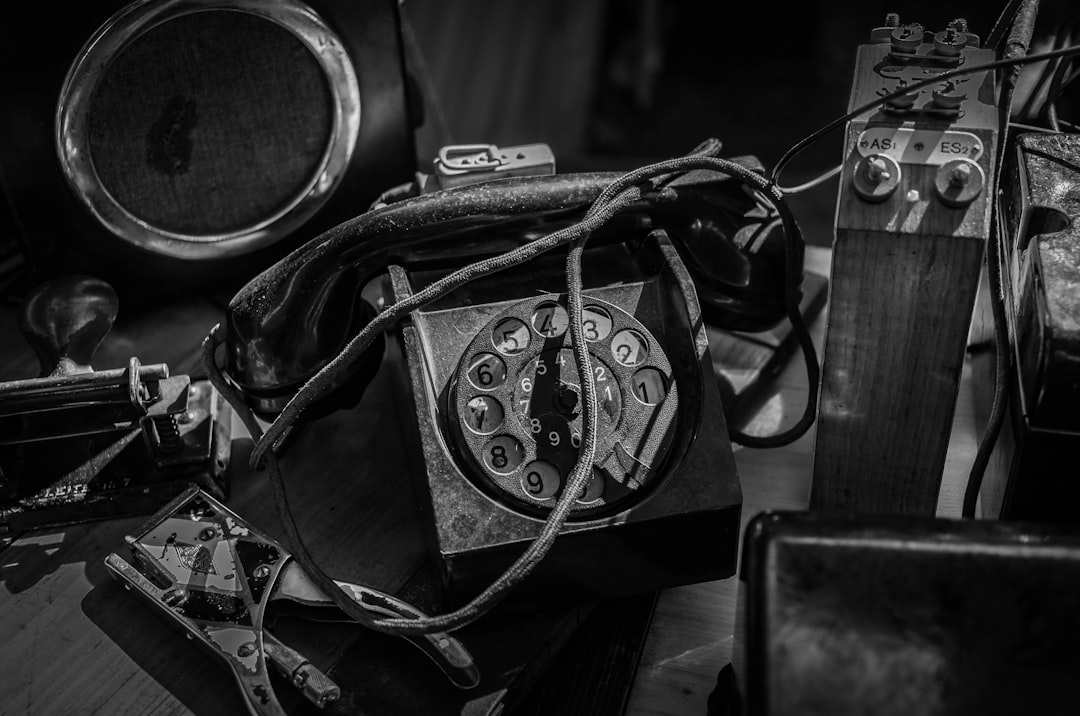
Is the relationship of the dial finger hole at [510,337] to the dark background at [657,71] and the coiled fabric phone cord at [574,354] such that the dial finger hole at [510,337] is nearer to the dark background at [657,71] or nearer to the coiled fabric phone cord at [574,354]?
the coiled fabric phone cord at [574,354]

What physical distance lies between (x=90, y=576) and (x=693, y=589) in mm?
485

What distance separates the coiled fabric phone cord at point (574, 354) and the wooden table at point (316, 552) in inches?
2.5

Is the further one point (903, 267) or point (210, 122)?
point (210, 122)

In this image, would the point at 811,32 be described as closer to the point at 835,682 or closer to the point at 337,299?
the point at 337,299

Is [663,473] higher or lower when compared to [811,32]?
lower

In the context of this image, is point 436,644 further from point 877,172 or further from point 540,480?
point 877,172

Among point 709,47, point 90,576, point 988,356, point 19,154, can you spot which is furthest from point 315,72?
point 709,47

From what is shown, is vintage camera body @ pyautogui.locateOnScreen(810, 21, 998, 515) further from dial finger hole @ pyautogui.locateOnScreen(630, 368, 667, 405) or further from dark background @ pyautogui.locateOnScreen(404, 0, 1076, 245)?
dark background @ pyautogui.locateOnScreen(404, 0, 1076, 245)

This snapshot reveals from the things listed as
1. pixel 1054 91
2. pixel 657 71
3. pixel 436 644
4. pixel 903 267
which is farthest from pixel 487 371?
pixel 657 71

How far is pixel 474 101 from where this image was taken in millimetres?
2320

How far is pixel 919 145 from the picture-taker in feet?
2.36

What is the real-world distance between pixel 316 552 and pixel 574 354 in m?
0.27

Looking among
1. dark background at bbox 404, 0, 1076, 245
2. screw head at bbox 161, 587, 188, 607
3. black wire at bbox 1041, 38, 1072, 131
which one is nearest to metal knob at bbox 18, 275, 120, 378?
screw head at bbox 161, 587, 188, 607

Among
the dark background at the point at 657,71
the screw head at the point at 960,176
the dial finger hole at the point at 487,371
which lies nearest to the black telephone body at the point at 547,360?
the dial finger hole at the point at 487,371
